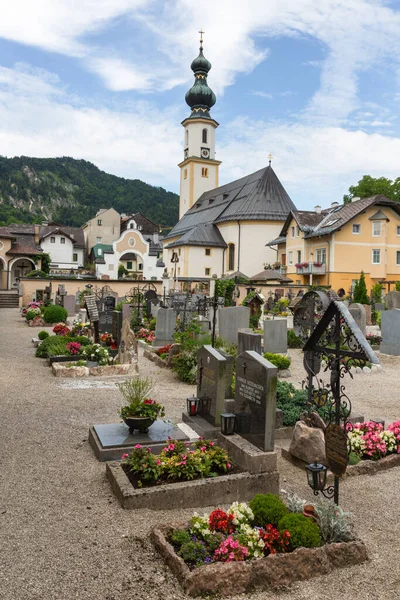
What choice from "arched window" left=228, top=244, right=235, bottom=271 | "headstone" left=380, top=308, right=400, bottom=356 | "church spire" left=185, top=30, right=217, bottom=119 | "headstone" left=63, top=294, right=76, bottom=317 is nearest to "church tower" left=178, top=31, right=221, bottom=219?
"church spire" left=185, top=30, right=217, bottom=119

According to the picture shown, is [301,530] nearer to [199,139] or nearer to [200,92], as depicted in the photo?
[199,139]

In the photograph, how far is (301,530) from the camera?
151 inches

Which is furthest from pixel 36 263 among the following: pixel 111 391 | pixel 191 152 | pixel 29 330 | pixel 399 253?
pixel 111 391

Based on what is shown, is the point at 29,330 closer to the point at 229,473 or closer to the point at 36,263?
the point at 229,473

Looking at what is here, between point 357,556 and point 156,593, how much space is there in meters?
1.65

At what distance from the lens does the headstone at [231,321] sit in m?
13.8

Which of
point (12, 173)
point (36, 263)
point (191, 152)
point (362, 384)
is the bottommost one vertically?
point (362, 384)

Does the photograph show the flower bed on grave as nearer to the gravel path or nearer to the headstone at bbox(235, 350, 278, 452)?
the gravel path

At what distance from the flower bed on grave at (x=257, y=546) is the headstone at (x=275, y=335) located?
30.8 ft

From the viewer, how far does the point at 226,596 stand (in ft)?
11.3

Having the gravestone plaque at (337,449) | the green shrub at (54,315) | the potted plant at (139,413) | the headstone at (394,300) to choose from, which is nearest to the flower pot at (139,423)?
the potted plant at (139,413)

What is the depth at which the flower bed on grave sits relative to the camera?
3498 millimetres

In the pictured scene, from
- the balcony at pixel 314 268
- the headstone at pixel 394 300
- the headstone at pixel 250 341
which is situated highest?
the balcony at pixel 314 268

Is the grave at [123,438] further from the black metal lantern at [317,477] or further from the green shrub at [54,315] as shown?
the green shrub at [54,315]
